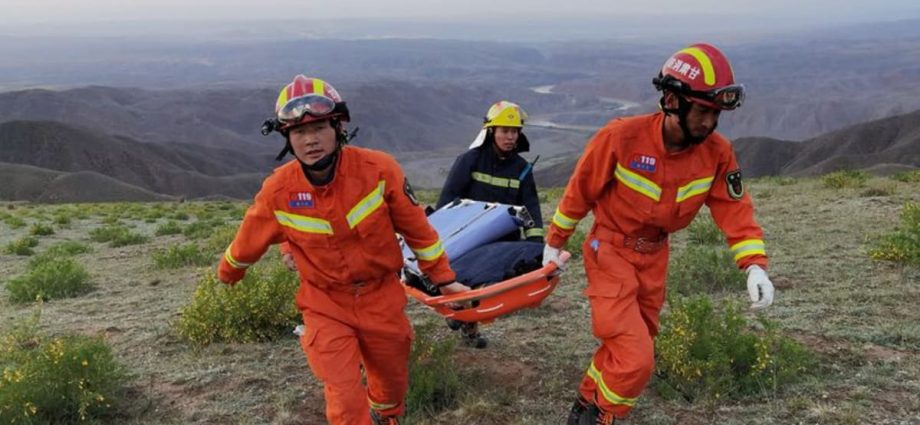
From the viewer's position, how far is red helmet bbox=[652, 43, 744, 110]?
13.1ft

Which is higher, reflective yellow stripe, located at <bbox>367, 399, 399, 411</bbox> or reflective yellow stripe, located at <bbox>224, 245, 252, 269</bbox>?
reflective yellow stripe, located at <bbox>224, 245, 252, 269</bbox>

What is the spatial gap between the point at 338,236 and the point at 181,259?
8154mm

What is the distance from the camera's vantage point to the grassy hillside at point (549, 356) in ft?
15.9

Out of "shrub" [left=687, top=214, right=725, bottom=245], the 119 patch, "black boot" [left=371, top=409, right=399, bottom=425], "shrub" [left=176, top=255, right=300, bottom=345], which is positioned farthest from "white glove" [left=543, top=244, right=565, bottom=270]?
"shrub" [left=687, top=214, right=725, bottom=245]

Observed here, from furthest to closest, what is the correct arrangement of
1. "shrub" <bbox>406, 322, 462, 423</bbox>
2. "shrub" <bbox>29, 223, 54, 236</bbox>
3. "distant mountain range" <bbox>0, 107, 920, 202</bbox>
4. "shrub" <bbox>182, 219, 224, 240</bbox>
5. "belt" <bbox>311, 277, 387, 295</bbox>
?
"distant mountain range" <bbox>0, 107, 920, 202</bbox>
"shrub" <bbox>29, 223, 54, 236</bbox>
"shrub" <bbox>182, 219, 224, 240</bbox>
"shrub" <bbox>406, 322, 462, 423</bbox>
"belt" <bbox>311, 277, 387, 295</bbox>

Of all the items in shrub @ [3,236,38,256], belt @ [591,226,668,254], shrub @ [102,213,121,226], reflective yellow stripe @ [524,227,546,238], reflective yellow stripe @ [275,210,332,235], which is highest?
reflective yellow stripe @ [275,210,332,235]

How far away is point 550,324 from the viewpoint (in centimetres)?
685

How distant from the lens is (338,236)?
13.3 feet

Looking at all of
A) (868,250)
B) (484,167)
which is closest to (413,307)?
(484,167)

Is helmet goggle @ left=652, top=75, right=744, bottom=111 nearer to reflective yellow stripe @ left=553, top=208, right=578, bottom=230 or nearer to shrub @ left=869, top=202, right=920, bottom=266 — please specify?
reflective yellow stripe @ left=553, top=208, right=578, bottom=230

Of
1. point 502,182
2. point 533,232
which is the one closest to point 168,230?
point 502,182

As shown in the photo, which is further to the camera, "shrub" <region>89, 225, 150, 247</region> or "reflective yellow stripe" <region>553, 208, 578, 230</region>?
"shrub" <region>89, 225, 150, 247</region>

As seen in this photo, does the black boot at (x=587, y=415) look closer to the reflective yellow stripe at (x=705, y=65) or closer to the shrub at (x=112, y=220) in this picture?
the reflective yellow stripe at (x=705, y=65)

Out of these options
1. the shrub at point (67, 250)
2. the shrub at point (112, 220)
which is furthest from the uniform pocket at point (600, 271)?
the shrub at point (112, 220)
